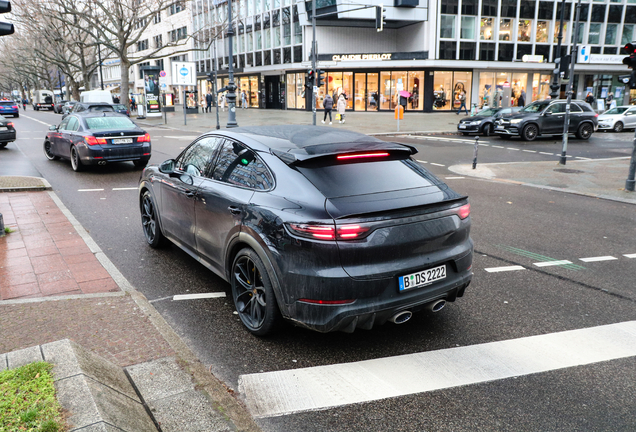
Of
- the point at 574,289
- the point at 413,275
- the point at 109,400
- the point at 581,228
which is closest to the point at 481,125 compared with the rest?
the point at 581,228

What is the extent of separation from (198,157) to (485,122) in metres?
23.1

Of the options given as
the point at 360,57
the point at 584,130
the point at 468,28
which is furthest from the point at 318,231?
the point at 468,28

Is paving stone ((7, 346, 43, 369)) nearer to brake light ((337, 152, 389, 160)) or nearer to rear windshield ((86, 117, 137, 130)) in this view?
brake light ((337, 152, 389, 160))

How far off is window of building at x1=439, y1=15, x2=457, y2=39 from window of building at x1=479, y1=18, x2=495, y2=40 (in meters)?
2.71

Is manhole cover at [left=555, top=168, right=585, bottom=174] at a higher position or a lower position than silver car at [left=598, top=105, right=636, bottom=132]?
lower

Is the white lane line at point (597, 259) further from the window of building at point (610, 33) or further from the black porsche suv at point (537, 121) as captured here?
the window of building at point (610, 33)

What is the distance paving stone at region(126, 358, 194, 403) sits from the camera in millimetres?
3287

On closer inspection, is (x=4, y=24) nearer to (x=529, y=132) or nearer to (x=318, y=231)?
(x=318, y=231)

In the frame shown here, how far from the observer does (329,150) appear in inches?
164

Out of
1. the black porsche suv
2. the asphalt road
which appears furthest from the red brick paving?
the black porsche suv

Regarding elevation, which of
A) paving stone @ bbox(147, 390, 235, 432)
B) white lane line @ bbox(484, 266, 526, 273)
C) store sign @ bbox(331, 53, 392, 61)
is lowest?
white lane line @ bbox(484, 266, 526, 273)

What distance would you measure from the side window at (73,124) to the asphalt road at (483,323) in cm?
533

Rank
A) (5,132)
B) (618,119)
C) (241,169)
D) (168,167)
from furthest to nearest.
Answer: (618,119) < (5,132) < (168,167) < (241,169)

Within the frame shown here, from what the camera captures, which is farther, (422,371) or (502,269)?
(502,269)
